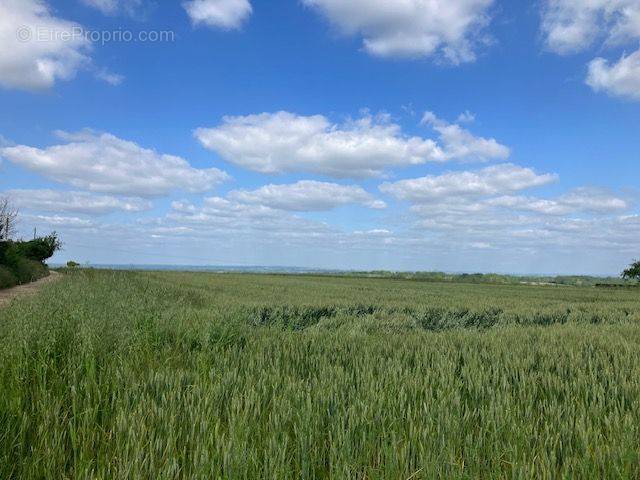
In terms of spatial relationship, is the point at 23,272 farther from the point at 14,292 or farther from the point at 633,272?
the point at 633,272

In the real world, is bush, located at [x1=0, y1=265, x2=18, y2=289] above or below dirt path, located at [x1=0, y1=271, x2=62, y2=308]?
above

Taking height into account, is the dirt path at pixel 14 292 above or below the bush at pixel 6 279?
below

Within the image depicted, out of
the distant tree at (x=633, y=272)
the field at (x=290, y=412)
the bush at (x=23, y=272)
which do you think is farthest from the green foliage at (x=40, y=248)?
the distant tree at (x=633, y=272)

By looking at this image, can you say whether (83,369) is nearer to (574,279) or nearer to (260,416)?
(260,416)

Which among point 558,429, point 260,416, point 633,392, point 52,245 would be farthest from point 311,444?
point 52,245

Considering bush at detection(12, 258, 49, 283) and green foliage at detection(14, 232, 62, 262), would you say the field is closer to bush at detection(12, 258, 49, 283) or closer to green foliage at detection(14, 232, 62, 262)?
bush at detection(12, 258, 49, 283)

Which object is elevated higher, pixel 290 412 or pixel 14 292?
pixel 290 412

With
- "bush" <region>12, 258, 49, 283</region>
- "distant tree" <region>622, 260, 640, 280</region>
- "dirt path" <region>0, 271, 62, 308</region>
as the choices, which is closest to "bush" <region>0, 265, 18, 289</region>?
"dirt path" <region>0, 271, 62, 308</region>

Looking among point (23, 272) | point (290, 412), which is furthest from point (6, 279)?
point (290, 412)

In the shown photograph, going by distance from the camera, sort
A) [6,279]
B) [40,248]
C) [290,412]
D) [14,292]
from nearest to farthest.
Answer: [290,412]
[14,292]
[6,279]
[40,248]

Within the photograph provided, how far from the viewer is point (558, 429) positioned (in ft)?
11.2

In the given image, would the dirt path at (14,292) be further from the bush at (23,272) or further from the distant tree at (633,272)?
the distant tree at (633,272)

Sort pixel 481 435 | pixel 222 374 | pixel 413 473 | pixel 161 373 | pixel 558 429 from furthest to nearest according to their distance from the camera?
1. pixel 222 374
2. pixel 161 373
3. pixel 558 429
4. pixel 481 435
5. pixel 413 473

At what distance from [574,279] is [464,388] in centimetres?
7122
